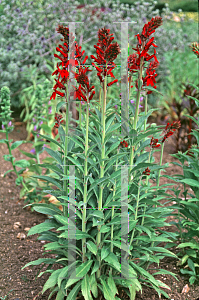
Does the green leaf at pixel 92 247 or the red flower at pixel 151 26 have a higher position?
the red flower at pixel 151 26

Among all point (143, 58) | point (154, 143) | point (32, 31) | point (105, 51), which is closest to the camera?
point (105, 51)

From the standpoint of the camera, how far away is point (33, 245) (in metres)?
2.74

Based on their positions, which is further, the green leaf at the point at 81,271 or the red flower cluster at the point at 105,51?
the green leaf at the point at 81,271

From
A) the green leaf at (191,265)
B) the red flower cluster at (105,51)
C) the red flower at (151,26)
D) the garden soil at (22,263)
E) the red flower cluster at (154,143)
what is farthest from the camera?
the green leaf at (191,265)

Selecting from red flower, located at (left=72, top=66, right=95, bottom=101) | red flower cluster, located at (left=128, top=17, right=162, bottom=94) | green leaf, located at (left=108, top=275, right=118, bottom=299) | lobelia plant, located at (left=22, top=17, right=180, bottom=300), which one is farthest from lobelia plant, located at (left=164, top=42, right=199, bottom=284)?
red flower, located at (left=72, top=66, right=95, bottom=101)

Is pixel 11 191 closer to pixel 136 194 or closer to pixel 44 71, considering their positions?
pixel 136 194

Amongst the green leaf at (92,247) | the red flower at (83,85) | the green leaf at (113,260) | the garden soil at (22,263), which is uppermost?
the red flower at (83,85)

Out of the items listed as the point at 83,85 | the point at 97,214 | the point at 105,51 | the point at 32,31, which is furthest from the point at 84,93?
the point at 32,31

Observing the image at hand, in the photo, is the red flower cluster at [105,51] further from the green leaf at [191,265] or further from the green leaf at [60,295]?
the green leaf at [191,265]

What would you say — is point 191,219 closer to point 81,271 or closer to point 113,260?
point 113,260

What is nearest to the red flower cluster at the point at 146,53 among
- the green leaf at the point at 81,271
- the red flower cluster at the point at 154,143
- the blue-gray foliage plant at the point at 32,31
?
the red flower cluster at the point at 154,143

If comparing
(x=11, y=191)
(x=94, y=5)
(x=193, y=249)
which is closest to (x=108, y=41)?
(x=193, y=249)

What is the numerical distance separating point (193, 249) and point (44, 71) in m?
3.89

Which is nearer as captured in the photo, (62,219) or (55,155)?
(62,219)
